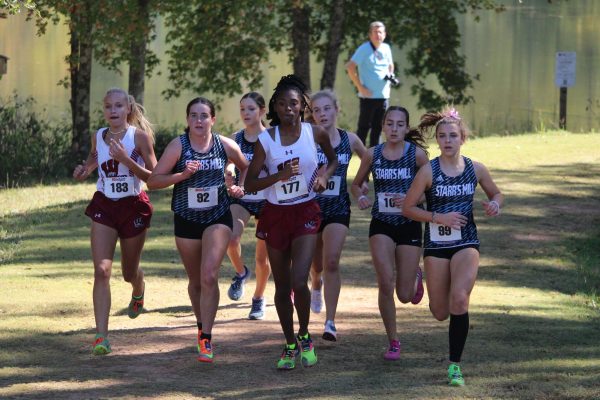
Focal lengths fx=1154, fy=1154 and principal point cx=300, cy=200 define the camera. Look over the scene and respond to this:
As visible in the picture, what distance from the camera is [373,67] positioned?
17.7 m

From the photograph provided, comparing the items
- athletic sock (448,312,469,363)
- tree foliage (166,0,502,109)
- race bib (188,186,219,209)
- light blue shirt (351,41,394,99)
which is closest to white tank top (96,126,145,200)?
race bib (188,186,219,209)

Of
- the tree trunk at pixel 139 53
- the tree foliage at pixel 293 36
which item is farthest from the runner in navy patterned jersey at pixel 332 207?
the tree trunk at pixel 139 53

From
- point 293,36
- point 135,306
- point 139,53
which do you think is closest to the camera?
point 135,306

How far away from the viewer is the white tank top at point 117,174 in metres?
8.28

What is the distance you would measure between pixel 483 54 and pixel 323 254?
3736 centimetres

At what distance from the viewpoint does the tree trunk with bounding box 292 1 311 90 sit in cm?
2377

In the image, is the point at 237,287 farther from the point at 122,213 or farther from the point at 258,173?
the point at 258,173

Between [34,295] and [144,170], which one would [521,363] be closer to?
[144,170]

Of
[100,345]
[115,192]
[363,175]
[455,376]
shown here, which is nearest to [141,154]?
[115,192]

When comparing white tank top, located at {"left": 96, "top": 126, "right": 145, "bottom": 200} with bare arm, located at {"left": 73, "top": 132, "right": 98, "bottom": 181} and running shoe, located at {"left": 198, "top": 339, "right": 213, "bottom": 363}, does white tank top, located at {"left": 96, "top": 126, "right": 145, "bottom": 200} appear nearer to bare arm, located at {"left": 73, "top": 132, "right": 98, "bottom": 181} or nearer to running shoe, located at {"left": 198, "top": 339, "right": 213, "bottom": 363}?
bare arm, located at {"left": 73, "top": 132, "right": 98, "bottom": 181}

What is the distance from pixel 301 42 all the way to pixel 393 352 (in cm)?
1657

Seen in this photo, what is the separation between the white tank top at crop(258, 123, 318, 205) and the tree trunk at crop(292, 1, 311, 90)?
1611 cm

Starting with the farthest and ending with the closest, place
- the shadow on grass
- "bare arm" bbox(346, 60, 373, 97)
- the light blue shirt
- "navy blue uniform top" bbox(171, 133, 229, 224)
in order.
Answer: the light blue shirt → "bare arm" bbox(346, 60, 373, 97) → "navy blue uniform top" bbox(171, 133, 229, 224) → the shadow on grass

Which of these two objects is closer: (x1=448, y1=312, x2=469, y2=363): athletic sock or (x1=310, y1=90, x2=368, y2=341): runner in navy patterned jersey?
(x1=448, y1=312, x2=469, y2=363): athletic sock
